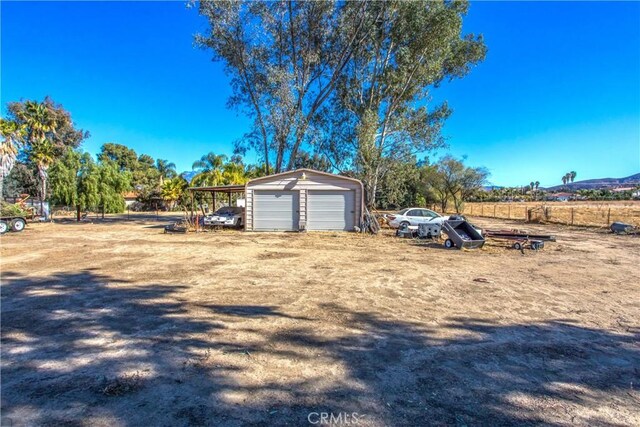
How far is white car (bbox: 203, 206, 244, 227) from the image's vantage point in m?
17.7

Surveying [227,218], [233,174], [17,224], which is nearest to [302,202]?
[227,218]

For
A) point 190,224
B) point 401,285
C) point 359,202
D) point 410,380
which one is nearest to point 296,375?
point 410,380

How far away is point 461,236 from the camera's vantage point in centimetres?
1163

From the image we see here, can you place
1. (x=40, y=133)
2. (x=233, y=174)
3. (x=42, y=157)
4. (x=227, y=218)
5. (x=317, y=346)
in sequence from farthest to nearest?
(x=233, y=174) < (x=40, y=133) < (x=42, y=157) < (x=227, y=218) < (x=317, y=346)

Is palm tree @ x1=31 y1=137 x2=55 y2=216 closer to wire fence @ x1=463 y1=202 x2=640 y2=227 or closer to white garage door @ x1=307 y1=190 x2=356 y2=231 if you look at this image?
white garage door @ x1=307 y1=190 x2=356 y2=231

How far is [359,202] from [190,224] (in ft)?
28.8

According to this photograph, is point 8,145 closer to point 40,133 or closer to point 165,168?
point 40,133

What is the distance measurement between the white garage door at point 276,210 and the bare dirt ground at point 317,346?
9.58 m

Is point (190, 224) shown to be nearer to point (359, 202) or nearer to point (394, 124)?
A: point (359, 202)

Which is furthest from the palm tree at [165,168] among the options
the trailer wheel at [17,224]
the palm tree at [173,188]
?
the trailer wheel at [17,224]

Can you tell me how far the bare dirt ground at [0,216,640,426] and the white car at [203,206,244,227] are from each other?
33.3 ft

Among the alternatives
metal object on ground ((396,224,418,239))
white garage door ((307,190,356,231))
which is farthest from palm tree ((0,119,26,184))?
metal object on ground ((396,224,418,239))

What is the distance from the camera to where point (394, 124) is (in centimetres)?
1964

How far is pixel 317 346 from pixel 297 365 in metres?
0.46
